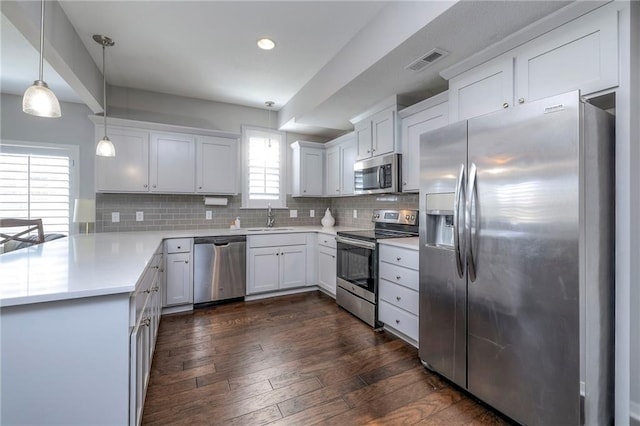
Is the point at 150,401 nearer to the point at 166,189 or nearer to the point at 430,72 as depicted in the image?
the point at 166,189

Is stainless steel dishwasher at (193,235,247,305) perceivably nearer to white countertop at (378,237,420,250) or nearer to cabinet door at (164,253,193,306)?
cabinet door at (164,253,193,306)

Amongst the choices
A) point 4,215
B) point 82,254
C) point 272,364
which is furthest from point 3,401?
point 4,215

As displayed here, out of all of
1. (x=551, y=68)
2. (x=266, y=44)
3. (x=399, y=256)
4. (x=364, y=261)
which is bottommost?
(x=364, y=261)

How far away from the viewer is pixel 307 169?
4371 millimetres

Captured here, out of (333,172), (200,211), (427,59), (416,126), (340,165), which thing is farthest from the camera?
(333,172)

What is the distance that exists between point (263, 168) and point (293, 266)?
1.56 metres

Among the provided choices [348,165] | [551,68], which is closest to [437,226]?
[551,68]

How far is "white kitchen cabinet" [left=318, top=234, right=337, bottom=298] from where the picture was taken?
3.58 metres

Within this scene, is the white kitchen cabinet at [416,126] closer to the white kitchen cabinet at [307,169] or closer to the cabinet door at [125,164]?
the white kitchen cabinet at [307,169]

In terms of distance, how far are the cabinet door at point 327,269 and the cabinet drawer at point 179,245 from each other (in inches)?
64.9

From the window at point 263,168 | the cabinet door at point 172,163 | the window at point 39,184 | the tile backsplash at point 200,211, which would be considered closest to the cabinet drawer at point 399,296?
the tile backsplash at point 200,211

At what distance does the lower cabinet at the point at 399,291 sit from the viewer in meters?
2.36

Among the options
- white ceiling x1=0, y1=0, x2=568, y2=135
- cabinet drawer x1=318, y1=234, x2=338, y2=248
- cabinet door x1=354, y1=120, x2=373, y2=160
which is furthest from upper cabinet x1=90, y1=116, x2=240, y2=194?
cabinet door x1=354, y1=120, x2=373, y2=160

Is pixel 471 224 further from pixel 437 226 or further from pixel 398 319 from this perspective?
pixel 398 319
